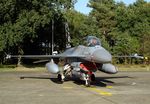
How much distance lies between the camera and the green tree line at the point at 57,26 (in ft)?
127

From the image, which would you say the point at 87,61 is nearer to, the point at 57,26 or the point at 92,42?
the point at 92,42

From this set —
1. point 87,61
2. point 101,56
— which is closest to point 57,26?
point 87,61

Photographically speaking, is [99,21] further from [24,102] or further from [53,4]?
[24,102]

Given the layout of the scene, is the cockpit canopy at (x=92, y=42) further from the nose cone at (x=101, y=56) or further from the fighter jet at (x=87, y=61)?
the nose cone at (x=101, y=56)

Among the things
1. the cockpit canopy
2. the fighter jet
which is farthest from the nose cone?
the cockpit canopy

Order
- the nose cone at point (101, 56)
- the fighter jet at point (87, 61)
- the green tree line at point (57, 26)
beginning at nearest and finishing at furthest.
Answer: the nose cone at point (101, 56)
the fighter jet at point (87, 61)
the green tree line at point (57, 26)

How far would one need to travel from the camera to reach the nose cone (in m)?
18.7

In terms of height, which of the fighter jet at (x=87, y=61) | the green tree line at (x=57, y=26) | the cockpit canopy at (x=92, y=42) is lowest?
the fighter jet at (x=87, y=61)

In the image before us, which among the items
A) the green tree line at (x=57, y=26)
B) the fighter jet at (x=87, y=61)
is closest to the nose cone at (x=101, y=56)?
the fighter jet at (x=87, y=61)

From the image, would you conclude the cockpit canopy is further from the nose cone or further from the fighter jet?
the nose cone

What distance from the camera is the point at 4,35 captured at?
38844mm

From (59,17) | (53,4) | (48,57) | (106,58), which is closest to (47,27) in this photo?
(59,17)

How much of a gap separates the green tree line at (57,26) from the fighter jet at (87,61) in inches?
45.7

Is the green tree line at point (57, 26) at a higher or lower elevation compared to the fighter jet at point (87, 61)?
higher
